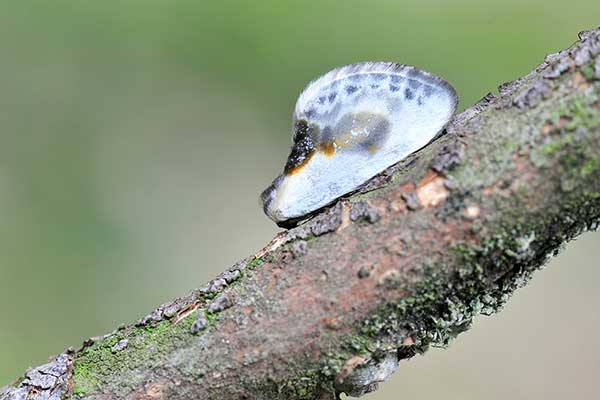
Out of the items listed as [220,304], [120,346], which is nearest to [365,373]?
[220,304]

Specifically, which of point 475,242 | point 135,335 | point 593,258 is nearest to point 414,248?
point 475,242

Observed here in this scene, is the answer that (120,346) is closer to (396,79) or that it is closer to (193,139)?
(396,79)

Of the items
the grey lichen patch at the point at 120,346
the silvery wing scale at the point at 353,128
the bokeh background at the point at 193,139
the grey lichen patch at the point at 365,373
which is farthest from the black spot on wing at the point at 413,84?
the bokeh background at the point at 193,139

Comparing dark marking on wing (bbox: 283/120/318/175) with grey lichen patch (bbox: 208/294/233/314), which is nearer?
grey lichen patch (bbox: 208/294/233/314)

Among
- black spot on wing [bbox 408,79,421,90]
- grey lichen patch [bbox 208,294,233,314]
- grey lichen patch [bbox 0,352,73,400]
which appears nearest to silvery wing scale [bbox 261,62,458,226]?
black spot on wing [bbox 408,79,421,90]

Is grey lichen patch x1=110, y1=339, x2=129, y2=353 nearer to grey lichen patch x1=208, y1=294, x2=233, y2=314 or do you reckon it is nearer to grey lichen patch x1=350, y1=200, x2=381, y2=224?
grey lichen patch x1=208, y1=294, x2=233, y2=314

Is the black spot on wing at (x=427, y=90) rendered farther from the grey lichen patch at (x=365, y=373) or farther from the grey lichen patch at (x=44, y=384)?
the grey lichen patch at (x=44, y=384)
